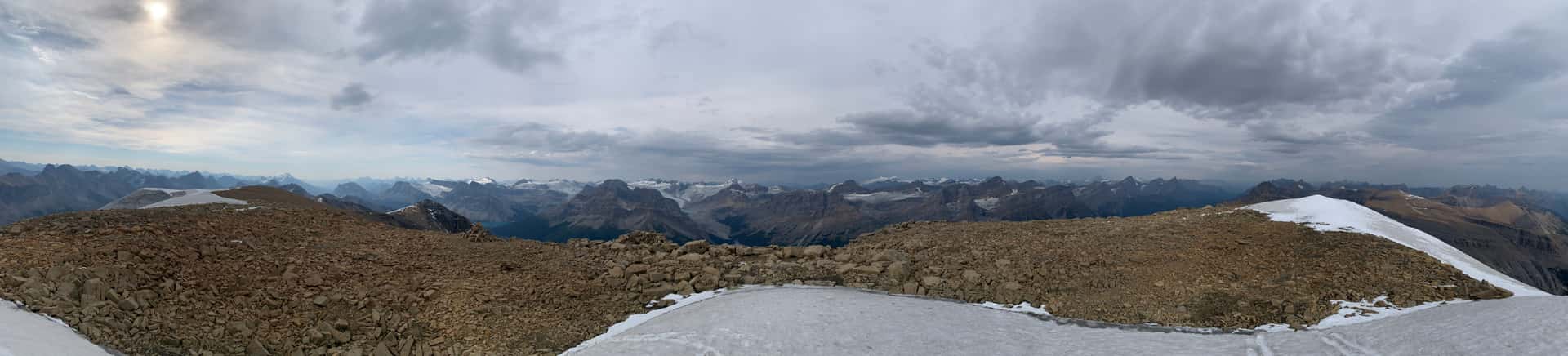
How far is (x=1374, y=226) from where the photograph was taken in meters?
23.3

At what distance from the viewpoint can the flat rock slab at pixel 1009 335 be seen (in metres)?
12.1

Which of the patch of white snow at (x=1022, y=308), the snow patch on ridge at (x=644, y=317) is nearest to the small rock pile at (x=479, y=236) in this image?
the snow patch on ridge at (x=644, y=317)

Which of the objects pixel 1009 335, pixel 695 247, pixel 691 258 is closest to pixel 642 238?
pixel 695 247

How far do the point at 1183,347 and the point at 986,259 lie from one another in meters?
9.65

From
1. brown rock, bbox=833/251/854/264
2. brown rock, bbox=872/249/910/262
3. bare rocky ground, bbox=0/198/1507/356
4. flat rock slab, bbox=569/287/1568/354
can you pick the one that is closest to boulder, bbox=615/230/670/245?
bare rocky ground, bbox=0/198/1507/356

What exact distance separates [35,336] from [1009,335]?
20812 millimetres

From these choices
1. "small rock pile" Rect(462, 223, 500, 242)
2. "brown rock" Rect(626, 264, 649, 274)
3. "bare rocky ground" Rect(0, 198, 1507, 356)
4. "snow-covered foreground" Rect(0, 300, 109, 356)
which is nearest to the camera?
"snow-covered foreground" Rect(0, 300, 109, 356)

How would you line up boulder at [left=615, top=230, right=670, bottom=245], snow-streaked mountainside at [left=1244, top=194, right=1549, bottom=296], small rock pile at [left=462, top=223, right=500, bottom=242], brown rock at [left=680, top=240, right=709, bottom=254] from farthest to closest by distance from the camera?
boulder at [left=615, top=230, right=670, bottom=245]
small rock pile at [left=462, top=223, right=500, bottom=242]
brown rock at [left=680, top=240, right=709, bottom=254]
snow-streaked mountainside at [left=1244, top=194, right=1549, bottom=296]

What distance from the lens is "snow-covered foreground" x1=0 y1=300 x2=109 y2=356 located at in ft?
33.5

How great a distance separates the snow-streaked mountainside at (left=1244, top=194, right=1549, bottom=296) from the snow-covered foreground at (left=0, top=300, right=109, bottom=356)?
35.6 metres

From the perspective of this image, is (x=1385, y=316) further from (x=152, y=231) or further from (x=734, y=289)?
(x=152, y=231)

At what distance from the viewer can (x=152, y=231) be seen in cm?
1811

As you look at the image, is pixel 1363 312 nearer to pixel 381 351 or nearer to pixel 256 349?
pixel 381 351

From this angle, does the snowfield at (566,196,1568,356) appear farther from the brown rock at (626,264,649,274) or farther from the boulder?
the boulder
